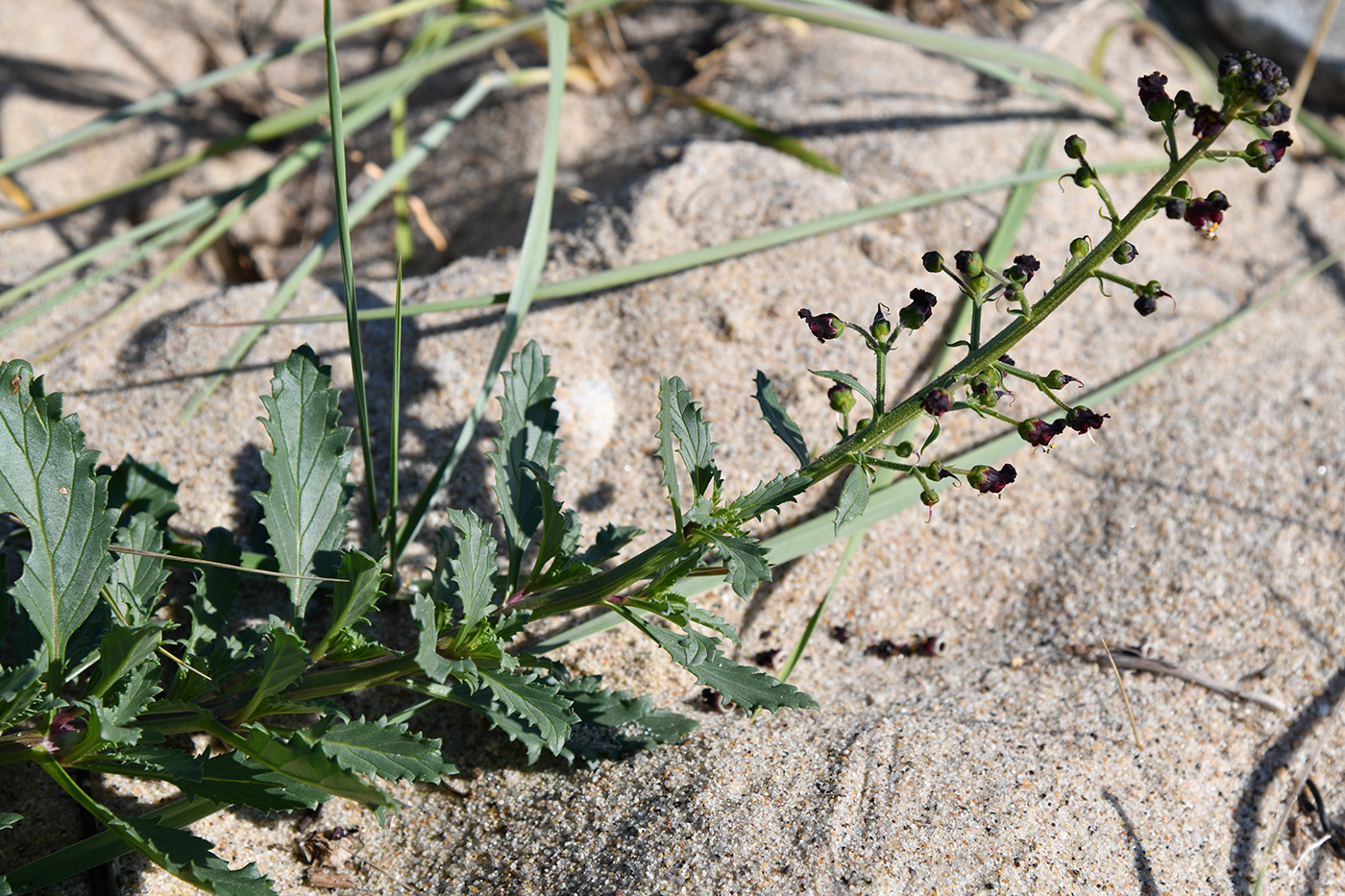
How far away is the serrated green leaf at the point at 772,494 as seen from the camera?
1.61 metres

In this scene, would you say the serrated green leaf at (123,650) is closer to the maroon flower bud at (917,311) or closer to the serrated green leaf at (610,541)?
the serrated green leaf at (610,541)

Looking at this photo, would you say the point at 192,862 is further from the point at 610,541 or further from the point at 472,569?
the point at 610,541

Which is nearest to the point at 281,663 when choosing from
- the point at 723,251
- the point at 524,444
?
the point at 524,444

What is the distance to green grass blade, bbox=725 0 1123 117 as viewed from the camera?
2.85 metres

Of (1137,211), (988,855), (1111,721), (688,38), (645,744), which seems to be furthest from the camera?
(688,38)

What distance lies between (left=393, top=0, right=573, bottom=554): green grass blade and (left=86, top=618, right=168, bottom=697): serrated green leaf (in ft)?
1.93

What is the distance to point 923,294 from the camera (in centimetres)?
149

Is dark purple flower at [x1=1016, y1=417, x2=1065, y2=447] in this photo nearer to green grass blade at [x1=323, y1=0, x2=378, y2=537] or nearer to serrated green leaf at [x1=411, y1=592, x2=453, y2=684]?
serrated green leaf at [x1=411, y1=592, x2=453, y2=684]

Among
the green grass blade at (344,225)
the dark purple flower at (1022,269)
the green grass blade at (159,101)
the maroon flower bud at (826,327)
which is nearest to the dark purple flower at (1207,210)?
the dark purple flower at (1022,269)

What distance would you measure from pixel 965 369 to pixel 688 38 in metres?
2.56

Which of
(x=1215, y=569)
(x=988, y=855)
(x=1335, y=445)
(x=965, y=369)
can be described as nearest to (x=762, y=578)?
(x=965, y=369)

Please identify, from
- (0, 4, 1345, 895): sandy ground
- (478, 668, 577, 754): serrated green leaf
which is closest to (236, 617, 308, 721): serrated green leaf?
(478, 668, 577, 754): serrated green leaf

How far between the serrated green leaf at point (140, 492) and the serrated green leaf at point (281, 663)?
610 mm

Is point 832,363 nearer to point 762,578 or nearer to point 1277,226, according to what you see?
point 762,578
